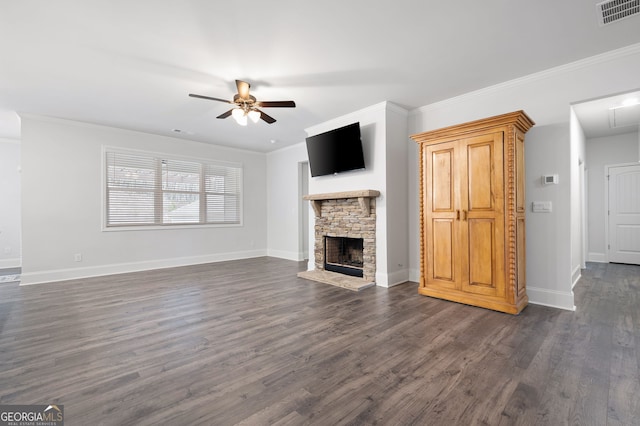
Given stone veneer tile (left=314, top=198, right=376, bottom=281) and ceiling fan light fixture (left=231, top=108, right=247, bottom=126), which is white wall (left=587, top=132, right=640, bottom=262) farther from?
ceiling fan light fixture (left=231, top=108, right=247, bottom=126)

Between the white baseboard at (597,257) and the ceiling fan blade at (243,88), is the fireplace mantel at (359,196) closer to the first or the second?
the ceiling fan blade at (243,88)

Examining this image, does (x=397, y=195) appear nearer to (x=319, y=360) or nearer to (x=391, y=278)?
(x=391, y=278)

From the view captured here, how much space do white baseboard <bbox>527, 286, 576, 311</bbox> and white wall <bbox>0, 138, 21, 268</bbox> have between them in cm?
959

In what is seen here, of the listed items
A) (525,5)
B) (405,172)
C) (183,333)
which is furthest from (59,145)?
(525,5)

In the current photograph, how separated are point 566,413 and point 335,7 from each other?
10.1 ft

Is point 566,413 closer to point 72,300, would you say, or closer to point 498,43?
point 498,43

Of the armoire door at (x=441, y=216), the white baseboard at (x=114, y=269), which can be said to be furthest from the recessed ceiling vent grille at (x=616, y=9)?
the white baseboard at (x=114, y=269)

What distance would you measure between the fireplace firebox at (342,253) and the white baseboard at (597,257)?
5.26 metres

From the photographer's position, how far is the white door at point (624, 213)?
5840 mm

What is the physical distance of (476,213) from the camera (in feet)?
11.2

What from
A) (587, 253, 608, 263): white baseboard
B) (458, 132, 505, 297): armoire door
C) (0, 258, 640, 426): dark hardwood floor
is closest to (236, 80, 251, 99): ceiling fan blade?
(0, 258, 640, 426): dark hardwood floor

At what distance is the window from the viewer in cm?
560

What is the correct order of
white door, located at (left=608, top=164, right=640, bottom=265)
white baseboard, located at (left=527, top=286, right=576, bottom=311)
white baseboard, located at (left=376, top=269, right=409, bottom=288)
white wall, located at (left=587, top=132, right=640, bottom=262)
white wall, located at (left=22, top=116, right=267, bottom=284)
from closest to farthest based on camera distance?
1. white baseboard, located at (left=527, top=286, right=576, bottom=311)
2. white baseboard, located at (left=376, top=269, right=409, bottom=288)
3. white wall, located at (left=22, top=116, right=267, bottom=284)
4. white door, located at (left=608, top=164, right=640, bottom=265)
5. white wall, located at (left=587, top=132, right=640, bottom=262)

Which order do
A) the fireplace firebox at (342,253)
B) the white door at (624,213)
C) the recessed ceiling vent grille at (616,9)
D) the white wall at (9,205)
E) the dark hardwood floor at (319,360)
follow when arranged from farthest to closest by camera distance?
the white wall at (9,205)
the white door at (624,213)
the fireplace firebox at (342,253)
the recessed ceiling vent grille at (616,9)
the dark hardwood floor at (319,360)
